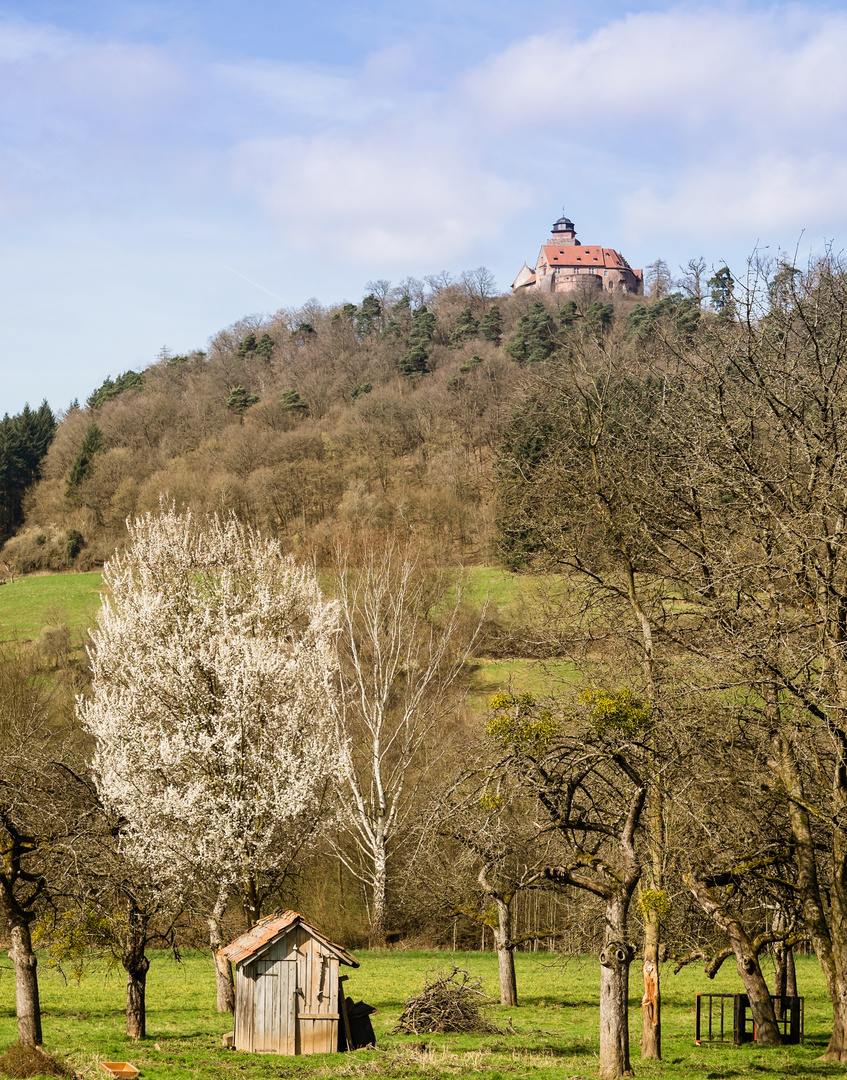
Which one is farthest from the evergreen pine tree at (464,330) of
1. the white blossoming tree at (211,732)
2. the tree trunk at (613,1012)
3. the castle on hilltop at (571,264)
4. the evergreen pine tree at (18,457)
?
the tree trunk at (613,1012)

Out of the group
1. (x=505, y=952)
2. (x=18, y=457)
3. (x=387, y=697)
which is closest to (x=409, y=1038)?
(x=505, y=952)

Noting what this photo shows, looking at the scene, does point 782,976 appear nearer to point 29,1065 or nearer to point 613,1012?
point 613,1012

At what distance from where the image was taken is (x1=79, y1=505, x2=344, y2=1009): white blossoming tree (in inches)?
797

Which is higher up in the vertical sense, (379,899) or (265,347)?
(265,347)

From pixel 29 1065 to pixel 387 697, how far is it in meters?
21.7

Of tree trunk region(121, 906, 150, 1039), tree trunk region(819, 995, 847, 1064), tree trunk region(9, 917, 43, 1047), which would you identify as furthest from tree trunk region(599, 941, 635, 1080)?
tree trunk region(9, 917, 43, 1047)

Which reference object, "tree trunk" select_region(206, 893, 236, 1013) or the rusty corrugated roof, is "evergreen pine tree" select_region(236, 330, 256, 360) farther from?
the rusty corrugated roof

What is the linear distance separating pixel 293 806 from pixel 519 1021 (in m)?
6.40

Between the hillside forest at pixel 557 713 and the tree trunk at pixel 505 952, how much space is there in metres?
0.08

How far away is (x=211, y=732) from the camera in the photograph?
2189 centimetres

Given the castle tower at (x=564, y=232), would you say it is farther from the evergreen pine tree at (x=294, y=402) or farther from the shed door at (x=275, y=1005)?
the shed door at (x=275, y=1005)

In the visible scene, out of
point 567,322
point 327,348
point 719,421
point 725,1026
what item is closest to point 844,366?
point 719,421

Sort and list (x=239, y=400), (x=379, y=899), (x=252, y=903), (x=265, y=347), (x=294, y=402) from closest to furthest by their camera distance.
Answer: (x=252, y=903)
(x=379, y=899)
(x=294, y=402)
(x=239, y=400)
(x=265, y=347)

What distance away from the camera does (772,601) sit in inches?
543
